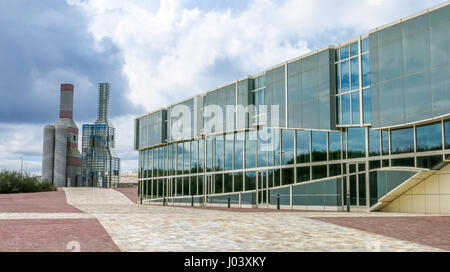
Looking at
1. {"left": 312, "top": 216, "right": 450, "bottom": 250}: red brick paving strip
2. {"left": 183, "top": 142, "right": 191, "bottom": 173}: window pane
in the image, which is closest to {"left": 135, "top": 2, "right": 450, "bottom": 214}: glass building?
{"left": 183, "top": 142, "right": 191, "bottom": 173}: window pane

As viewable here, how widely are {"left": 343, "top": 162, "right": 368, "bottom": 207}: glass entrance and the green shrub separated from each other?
142 ft

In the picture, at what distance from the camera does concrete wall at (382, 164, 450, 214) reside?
21.7 m

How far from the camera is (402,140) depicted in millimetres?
22969

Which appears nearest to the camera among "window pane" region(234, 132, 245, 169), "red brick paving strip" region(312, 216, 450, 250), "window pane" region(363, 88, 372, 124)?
"red brick paving strip" region(312, 216, 450, 250)

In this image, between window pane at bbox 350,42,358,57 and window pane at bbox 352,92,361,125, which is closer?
window pane at bbox 352,92,361,125

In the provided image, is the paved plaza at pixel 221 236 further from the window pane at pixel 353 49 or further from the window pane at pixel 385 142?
the window pane at pixel 353 49

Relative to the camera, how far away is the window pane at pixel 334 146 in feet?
85.4

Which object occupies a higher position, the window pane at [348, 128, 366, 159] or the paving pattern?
the window pane at [348, 128, 366, 159]

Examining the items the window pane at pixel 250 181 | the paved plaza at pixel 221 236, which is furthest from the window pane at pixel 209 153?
the paved plaza at pixel 221 236

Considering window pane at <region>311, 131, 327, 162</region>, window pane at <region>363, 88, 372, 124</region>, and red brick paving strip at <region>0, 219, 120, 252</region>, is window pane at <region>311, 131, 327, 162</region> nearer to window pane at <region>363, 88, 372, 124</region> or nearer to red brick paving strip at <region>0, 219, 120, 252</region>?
window pane at <region>363, 88, 372, 124</region>

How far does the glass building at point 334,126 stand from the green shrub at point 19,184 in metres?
26.8

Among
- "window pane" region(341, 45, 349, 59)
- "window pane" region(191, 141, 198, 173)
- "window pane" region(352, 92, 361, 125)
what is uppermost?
"window pane" region(341, 45, 349, 59)

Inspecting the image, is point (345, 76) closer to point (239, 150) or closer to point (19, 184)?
point (239, 150)

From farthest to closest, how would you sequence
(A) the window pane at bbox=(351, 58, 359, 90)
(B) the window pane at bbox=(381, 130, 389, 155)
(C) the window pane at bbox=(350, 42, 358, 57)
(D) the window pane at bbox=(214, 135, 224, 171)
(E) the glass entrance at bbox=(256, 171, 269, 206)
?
(D) the window pane at bbox=(214, 135, 224, 171), (E) the glass entrance at bbox=(256, 171, 269, 206), (C) the window pane at bbox=(350, 42, 358, 57), (A) the window pane at bbox=(351, 58, 359, 90), (B) the window pane at bbox=(381, 130, 389, 155)
